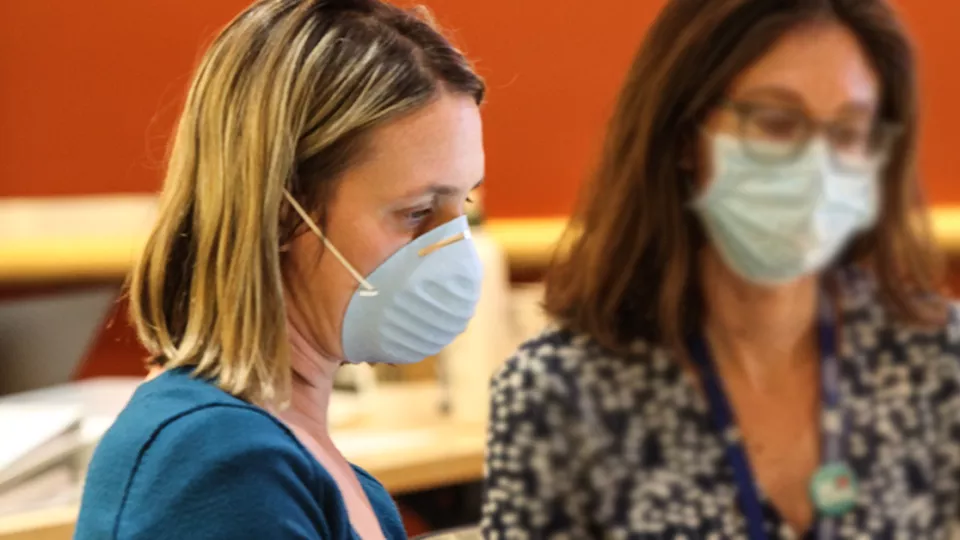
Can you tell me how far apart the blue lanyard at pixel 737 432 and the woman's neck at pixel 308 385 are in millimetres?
343

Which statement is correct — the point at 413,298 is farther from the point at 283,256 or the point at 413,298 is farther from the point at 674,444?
the point at 674,444

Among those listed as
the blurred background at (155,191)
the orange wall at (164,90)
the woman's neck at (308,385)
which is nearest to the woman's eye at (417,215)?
the woman's neck at (308,385)

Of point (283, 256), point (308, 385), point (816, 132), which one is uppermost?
point (816, 132)

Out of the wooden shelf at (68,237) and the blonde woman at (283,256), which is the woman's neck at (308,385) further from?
the wooden shelf at (68,237)

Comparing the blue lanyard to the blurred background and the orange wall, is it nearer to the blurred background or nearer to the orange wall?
the blurred background

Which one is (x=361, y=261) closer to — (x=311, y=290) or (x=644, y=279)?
(x=311, y=290)

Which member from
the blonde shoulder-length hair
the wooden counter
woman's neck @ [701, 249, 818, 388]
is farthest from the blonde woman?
the wooden counter

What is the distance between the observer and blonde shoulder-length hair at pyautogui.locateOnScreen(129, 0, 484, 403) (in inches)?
34.0

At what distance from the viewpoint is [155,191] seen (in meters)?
1.95

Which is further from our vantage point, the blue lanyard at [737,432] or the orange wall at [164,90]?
the orange wall at [164,90]

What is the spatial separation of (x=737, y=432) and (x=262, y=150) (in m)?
0.40

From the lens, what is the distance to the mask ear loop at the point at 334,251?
898mm

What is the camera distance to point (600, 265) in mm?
854

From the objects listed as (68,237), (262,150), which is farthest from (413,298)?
(68,237)
